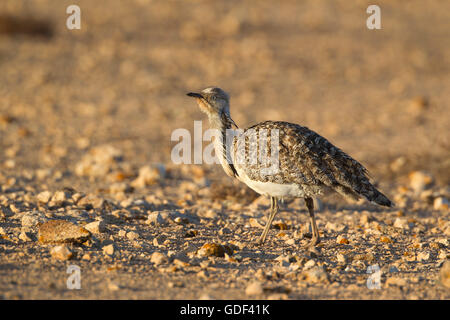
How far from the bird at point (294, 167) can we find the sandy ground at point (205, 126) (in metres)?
0.56

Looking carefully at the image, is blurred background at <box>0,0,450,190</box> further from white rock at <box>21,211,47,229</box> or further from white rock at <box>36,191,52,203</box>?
white rock at <box>21,211,47,229</box>

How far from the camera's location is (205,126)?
12.1 metres

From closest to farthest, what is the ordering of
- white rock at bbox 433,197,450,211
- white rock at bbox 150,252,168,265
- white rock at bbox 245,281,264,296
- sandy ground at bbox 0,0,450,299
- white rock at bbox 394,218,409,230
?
1. white rock at bbox 245,281,264,296
2. sandy ground at bbox 0,0,450,299
3. white rock at bbox 150,252,168,265
4. white rock at bbox 394,218,409,230
5. white rock at bbox 433,197,450,211

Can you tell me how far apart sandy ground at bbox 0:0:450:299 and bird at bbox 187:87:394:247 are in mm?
561

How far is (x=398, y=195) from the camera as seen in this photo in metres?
8.58

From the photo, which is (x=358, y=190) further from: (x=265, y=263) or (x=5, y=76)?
(x=5, y=76)

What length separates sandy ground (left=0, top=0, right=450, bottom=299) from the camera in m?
5.18

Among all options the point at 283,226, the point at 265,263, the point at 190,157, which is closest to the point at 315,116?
the point at 190,157

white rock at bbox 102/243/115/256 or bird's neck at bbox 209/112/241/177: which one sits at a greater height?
bird's neck at bbox 209/112/241/177

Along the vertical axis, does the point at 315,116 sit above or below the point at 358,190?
above

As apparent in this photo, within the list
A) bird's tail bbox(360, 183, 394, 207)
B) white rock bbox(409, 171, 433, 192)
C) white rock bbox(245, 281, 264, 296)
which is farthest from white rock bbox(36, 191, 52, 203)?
white rock bbox(409, 171, 433, 192)

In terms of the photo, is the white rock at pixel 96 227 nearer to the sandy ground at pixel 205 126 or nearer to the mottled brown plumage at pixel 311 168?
the sandy ground at pixel 205 126

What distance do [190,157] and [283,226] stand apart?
3.68m

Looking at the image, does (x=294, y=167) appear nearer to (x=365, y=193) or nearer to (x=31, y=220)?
(x=365, y=193)
